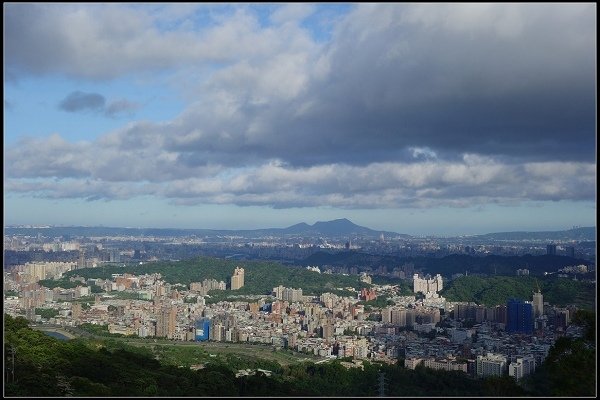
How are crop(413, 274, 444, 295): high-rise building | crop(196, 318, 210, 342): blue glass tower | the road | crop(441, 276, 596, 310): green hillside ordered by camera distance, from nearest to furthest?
the road, crop(196, 318, 210, 342): blue glass tower, crop(441, 276, 596, 310): green hillside, crop(413, 274, 444, 295): high-rise building

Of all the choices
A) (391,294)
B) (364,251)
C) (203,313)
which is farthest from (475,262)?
(203,313)

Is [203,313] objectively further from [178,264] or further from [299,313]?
[178,264]

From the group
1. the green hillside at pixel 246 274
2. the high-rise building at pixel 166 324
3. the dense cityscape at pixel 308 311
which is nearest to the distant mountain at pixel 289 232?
the dense cityscape at pixel 308 311

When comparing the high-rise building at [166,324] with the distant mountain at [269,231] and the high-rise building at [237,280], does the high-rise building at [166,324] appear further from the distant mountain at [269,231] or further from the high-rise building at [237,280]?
the distant mountain at [269,231]

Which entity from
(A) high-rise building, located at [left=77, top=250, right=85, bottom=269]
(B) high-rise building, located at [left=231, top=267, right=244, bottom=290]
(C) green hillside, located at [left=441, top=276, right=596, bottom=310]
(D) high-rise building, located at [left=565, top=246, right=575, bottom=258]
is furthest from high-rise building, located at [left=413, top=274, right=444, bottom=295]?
(A) high-rise building, located at [left=77, top=250, right=85, bottom=269]

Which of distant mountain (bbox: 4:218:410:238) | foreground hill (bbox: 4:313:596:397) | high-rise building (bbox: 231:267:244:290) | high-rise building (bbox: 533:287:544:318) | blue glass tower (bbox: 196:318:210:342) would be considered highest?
distant mountain (bbox: 4:218:410:238)

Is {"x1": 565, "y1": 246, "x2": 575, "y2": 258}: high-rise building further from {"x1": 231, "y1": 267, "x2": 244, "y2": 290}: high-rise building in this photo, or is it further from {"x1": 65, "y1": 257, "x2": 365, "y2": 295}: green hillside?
{"x1": 231, "y1": 267, "x2": 244, "y2": 290}: high-rise building

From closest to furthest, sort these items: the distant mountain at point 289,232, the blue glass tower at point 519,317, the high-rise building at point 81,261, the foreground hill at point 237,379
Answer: the foreground hill at point 237,379 < the blue glass tower at point 519,317 < the high-rise building at point 81,261 < the distant mountain at point 289,232

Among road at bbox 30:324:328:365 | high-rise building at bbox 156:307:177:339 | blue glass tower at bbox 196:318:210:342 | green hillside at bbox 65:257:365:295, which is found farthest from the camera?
green hillside at bbox 65:257:365:295
